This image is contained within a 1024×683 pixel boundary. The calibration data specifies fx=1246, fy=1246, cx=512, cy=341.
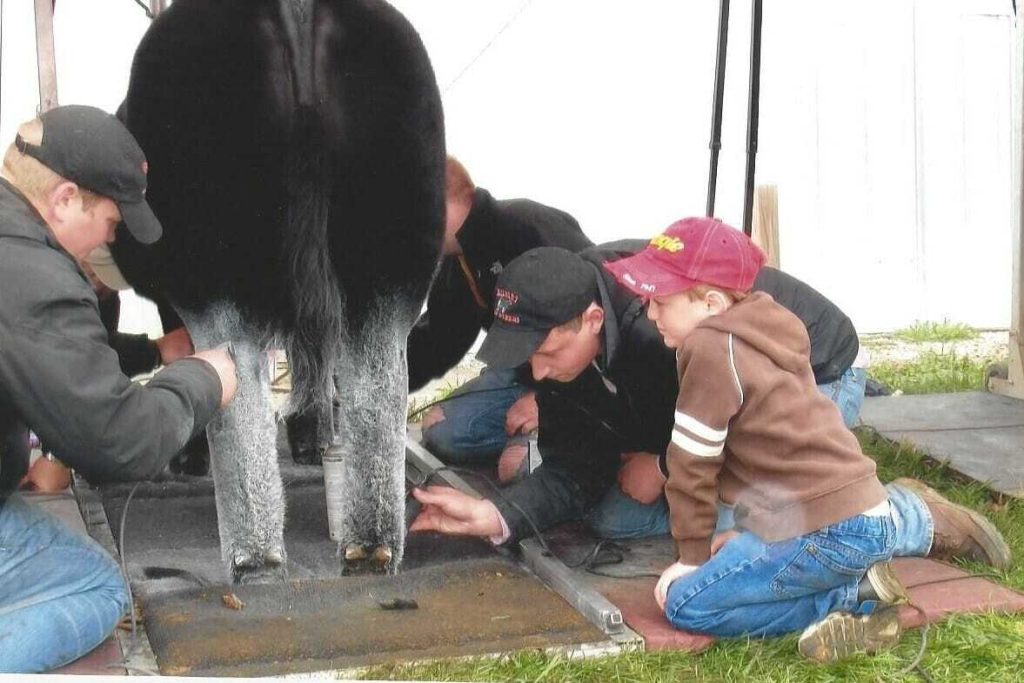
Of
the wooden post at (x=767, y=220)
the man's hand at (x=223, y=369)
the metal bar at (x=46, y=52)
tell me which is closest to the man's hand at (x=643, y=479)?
the man's hand at (x=223, y=369)

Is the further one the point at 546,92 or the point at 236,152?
the point at 546,92

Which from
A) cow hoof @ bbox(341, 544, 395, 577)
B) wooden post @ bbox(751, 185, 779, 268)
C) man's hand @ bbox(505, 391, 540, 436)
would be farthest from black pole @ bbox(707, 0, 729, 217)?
cow hoof @ bbox(341, 544, 395, 577)

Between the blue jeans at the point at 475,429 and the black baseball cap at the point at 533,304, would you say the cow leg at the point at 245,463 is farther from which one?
the blue jeans at the point at 475,429

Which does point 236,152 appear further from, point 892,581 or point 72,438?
point 892,581

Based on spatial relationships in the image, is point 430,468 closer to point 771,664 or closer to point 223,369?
point 223,369

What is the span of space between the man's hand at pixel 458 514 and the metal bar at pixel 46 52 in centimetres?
173

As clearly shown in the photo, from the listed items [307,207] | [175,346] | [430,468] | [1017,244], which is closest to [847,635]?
[307,207]

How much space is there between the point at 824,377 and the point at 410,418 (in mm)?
2056

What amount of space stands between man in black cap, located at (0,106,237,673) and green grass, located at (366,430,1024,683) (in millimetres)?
696

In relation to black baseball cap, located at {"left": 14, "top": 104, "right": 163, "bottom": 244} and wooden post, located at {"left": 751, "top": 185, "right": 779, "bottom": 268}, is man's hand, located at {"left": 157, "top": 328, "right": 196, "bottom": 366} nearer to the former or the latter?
black baseball cap, located at {"left": 14, "top": 104, "right": 163, "bottom": 244}

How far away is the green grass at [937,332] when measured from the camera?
25.4 feet

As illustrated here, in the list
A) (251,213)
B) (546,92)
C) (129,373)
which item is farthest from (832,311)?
(546,92)

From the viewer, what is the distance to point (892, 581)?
2.98 m

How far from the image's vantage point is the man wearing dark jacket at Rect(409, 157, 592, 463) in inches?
169
